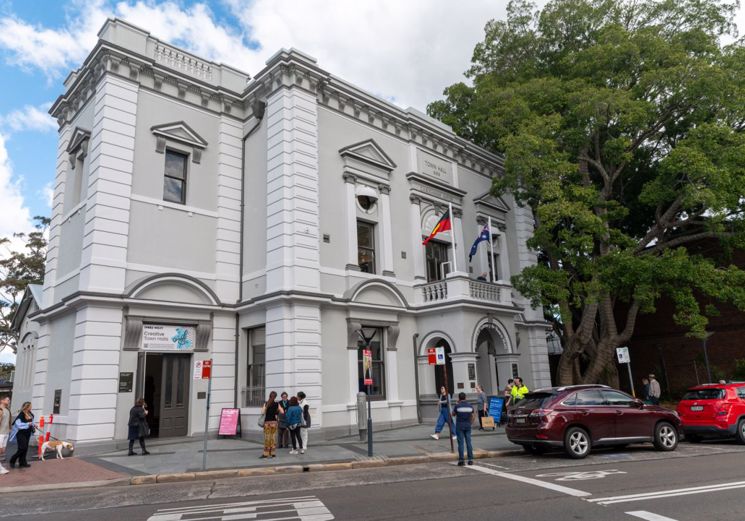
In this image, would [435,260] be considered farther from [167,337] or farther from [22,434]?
[22,434]

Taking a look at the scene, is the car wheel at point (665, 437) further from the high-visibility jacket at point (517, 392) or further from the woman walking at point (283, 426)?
the woman walking at point (283, 426)

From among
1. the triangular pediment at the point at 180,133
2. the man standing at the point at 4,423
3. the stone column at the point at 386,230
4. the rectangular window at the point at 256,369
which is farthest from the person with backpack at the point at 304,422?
the triangular pediment at the point at 180,133

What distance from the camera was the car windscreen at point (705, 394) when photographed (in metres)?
15.3

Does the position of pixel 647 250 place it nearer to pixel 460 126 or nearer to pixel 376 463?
pixel 460 126

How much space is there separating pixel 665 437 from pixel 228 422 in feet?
41.9

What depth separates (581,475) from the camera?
34.1ft

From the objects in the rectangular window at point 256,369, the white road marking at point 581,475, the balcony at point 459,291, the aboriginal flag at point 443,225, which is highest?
the aboriginal flag at point 443,225

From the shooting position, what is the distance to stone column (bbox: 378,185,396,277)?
20.6m

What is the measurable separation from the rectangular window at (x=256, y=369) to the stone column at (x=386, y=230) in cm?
539

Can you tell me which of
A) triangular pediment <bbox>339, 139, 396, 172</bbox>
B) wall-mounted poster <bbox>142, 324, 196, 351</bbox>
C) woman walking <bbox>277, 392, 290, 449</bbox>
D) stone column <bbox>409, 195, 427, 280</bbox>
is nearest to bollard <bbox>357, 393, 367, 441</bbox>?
woman walking <bbox>277, 392, 290, 449</bbox>

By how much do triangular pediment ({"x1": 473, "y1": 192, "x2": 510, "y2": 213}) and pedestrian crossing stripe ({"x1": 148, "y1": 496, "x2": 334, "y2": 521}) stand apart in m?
19.1

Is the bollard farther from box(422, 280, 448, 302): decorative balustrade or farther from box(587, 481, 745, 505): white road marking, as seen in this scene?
box(587, 481, 745, 505): white road marking

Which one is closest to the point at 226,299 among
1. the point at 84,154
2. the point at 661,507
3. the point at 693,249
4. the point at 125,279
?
the point at 125,279

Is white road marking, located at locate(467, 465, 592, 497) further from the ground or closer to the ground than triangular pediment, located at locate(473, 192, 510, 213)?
closer to the ground
